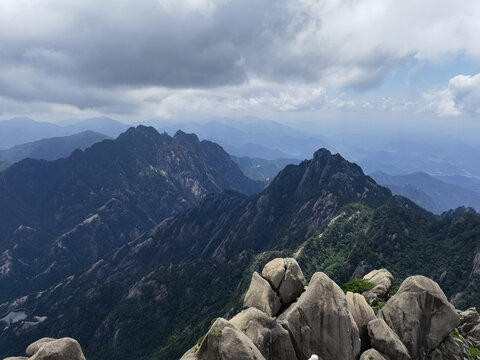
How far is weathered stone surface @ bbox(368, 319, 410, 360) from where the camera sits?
33.2 metres

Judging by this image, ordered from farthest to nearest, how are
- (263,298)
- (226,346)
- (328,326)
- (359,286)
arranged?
1. (359,286)
2. (263,298)
3. (328,326)
4. (226,346)

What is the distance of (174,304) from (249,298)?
149687mm

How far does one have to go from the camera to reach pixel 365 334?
119 ft

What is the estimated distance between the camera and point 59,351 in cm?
2970

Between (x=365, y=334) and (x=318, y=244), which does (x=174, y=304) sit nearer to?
(x=318, y=244)

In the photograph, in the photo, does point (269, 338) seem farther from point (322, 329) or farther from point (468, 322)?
point (468, 322)

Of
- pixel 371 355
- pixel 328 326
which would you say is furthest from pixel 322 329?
pixel 371 355

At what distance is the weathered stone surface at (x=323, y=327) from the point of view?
32812mm

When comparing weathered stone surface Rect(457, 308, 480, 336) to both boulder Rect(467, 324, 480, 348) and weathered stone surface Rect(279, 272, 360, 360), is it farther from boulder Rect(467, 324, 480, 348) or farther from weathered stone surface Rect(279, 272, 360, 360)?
weathered stone surface Rect(279, 272, 360, 360)

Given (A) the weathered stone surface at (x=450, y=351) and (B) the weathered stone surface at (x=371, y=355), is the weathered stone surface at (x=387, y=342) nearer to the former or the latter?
(B) the weathered stone surface at (x=371, y=355)

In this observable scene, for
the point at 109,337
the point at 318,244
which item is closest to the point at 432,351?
the point at 318,244

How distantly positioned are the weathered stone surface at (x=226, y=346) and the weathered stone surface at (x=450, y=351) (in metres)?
23.6

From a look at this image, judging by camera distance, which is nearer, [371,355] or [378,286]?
[371,355]

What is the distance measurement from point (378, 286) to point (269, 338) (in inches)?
1053
